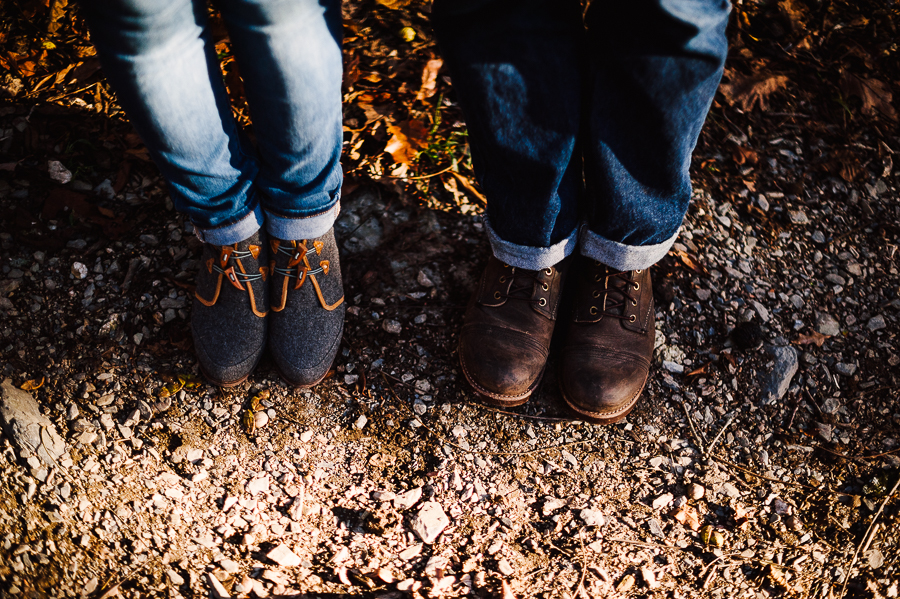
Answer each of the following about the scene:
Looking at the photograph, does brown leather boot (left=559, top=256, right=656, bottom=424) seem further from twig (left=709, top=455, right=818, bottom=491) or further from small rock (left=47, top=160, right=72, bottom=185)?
small rock (left=47, top=160, right=72, bottom=185)

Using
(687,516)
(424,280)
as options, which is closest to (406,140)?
(424,280)

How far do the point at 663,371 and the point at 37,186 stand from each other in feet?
8.43

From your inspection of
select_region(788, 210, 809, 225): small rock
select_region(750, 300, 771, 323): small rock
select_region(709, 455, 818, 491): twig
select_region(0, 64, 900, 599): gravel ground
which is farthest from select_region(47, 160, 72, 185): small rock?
select_region(788, 210, 809, 225): small rock

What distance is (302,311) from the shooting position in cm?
169

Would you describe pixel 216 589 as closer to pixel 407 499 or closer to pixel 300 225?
pixel 407 499

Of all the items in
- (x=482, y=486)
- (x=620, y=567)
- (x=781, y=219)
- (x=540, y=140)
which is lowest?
(x=620, y=567)

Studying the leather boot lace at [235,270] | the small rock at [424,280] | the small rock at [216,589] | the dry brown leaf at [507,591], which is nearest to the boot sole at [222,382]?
the leather boot lace at [235,270]

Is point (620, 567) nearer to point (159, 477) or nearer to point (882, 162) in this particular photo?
point (159, 477)

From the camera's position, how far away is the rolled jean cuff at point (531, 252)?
62.0 inches

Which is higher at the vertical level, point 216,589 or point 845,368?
point 845,368

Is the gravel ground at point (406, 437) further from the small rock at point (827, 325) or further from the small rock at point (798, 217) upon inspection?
the small rock at point (798, 217)

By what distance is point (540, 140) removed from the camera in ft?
4.24

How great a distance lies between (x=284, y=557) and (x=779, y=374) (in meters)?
1.85

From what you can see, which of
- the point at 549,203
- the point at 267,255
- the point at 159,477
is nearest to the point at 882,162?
the point at 549,203
